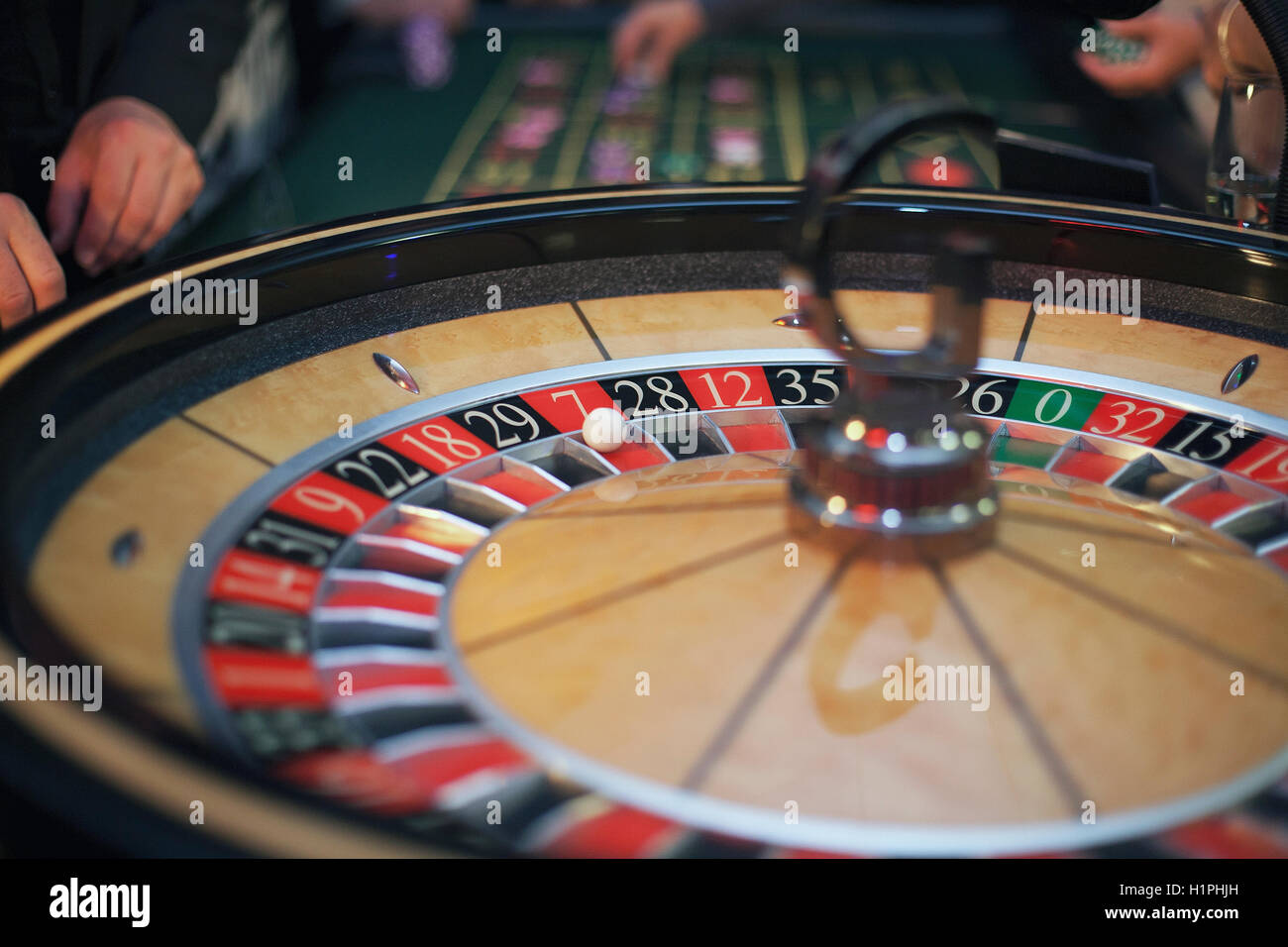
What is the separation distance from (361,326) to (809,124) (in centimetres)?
308

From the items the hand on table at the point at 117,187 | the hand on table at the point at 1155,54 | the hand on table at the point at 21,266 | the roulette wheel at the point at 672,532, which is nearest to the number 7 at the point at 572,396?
the roulette wheel at the point at 672,532

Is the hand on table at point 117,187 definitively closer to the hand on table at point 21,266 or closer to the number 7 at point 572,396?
the hand on table at point 21,266

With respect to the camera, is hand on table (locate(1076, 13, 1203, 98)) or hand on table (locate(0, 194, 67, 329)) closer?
hand on table (locate(0, 194, 67, 329))

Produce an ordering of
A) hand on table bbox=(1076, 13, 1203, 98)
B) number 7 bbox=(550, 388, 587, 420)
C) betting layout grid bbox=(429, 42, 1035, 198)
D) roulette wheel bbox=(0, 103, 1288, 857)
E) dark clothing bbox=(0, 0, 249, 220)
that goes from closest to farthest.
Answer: roulette wheel bbox=(0, 103, 1288, 857) → number 7 bbox=(550, 388, 587, 420) → dark clothing bbox=(0, 0, 249, 220) → hand on table bbox=(1076, 13, 1203, 98) → betting layout grid bbox=(429, 42, 1035, 198)

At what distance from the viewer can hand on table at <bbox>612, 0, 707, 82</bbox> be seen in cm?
511

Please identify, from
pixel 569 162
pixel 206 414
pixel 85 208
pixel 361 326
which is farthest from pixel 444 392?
pixel 569 162

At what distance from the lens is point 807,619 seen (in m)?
1.12

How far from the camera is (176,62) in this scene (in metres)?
3.08

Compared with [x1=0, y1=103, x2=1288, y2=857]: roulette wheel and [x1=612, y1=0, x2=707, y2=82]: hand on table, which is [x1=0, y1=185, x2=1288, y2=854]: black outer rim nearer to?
[x1=0, y1=103, x2=1288, y2=857]: roulette wheel

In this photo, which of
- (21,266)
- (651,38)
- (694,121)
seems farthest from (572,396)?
(651,38)

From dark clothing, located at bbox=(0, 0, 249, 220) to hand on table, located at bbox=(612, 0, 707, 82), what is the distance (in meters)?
2.06

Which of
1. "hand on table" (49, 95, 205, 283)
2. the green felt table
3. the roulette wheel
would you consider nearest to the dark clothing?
"hand on table" (49, 95, 205, 283)

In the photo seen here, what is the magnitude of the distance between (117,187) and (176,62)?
2.58ft

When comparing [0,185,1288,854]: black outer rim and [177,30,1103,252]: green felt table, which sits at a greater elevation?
[177,30,1103,252]: green felt table
